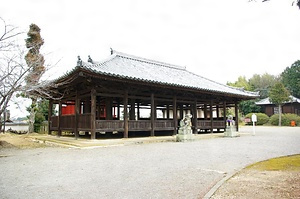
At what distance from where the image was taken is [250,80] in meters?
68.3

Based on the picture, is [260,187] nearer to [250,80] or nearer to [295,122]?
[295,122]

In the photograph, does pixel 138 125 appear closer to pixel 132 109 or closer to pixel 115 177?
pixel 132 109

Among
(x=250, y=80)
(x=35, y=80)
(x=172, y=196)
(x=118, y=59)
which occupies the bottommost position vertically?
(x=172, y=196)

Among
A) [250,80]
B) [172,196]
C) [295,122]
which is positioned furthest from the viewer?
[250,80]

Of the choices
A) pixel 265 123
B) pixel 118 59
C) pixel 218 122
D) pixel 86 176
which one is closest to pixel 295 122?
pixel 265 123

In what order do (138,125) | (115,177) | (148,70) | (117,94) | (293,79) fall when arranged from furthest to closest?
A: (293,79), (148,70), (138,125), (117,94), (115,177)

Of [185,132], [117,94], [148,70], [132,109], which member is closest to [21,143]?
[117,94]

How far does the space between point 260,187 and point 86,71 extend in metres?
8.14

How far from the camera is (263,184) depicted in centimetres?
414

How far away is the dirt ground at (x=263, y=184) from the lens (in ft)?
11.7

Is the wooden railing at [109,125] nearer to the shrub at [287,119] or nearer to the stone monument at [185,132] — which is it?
the stone monument at [185,132]

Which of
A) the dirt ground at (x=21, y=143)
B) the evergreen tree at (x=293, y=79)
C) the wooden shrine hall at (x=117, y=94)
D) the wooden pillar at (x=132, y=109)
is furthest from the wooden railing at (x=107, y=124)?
the evergreen tree at (x=293, y=79)

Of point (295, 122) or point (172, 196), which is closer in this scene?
point (172, 196)

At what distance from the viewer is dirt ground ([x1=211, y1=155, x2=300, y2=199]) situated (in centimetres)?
356
